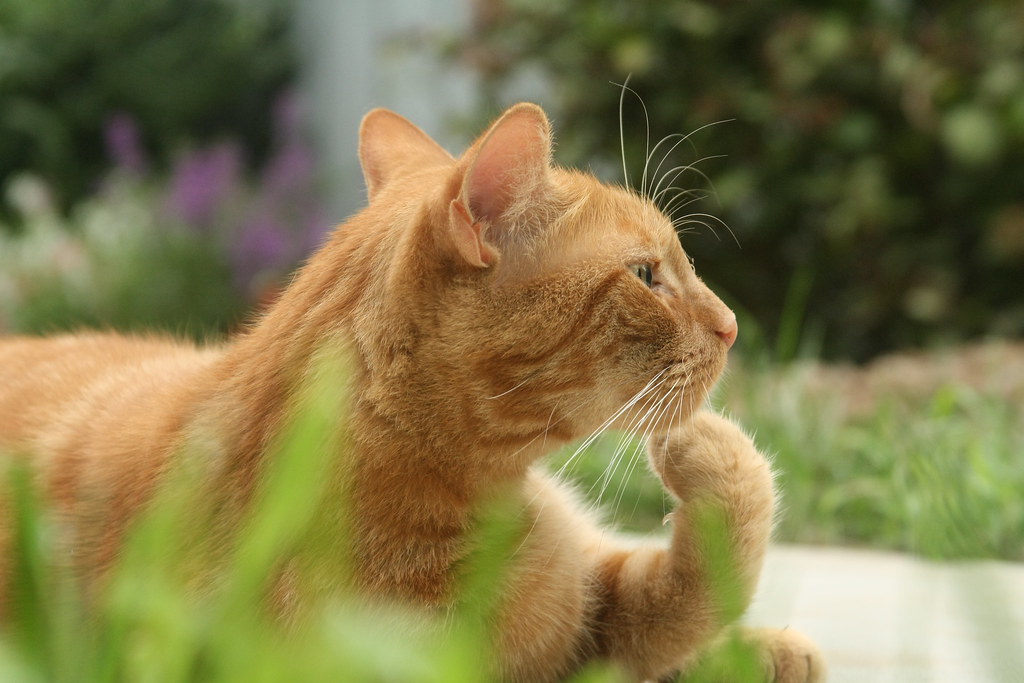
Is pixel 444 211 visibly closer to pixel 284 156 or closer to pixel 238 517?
pixel 238 517

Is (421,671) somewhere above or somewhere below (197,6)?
above

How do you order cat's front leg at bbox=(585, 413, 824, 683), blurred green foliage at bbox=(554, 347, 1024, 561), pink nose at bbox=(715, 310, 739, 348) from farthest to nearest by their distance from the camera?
blurred green foliage at bbox=(554, 347, 1024, 561) < pink nose at bbox=(715, 310, 739, 348) < cat's front leg at bbox=(585, 413, 824, 683)

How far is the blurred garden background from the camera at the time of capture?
2.87m

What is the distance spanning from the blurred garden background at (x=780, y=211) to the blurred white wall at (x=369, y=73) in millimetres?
31

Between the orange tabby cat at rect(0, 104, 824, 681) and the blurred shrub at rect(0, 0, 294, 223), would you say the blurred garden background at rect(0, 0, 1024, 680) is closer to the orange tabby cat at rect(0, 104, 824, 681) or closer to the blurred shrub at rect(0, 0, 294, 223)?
the blurred shrub at rect(0, 0, 294, 223)

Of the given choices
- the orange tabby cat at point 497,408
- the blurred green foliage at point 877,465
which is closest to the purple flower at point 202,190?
the blurred green foliage at point 877,465

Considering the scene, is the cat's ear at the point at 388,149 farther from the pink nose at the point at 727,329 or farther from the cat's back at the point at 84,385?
the pink nose at the point at 727,329

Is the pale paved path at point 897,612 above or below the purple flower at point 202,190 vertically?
above

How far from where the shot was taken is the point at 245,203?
5.96 meters

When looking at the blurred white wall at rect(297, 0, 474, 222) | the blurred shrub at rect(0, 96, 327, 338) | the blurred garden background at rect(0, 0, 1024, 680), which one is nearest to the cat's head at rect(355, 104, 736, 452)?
the blurred garden background at rect(0, 0, 1024, 680)

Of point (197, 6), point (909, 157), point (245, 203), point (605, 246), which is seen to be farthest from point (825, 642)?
point (197, 6)

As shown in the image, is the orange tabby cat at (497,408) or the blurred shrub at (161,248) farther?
the blurred shrub at (161,248)

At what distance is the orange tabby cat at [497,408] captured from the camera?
4.34 feet

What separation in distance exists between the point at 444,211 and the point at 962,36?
3.50 m
